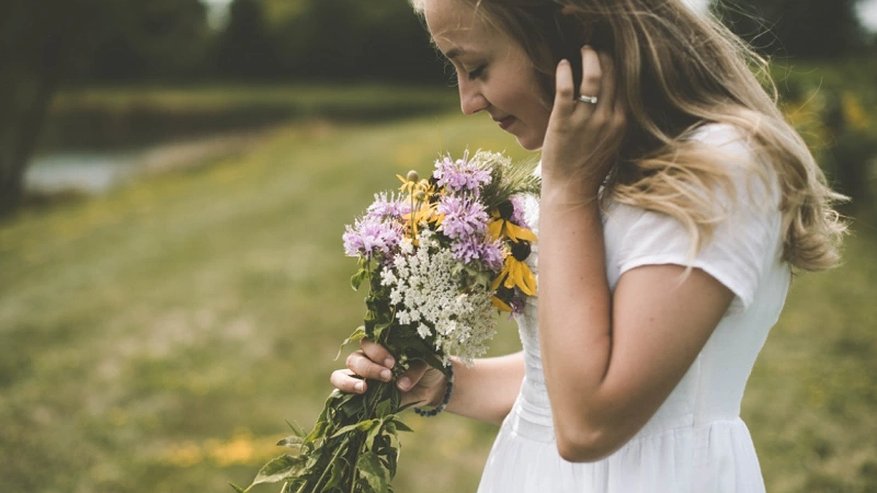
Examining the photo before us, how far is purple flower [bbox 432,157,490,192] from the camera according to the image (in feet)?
5.40

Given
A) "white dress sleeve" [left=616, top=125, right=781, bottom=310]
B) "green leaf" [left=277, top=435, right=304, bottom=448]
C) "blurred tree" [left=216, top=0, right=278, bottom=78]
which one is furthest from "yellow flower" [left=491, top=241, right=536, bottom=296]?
"blurred tree" [left=216, top=0, right=278, bottom=78]

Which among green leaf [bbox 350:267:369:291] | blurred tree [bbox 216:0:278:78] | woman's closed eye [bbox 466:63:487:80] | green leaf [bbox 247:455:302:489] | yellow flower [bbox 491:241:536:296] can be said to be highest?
woman's closed eye [bbox 466:63:487:80]

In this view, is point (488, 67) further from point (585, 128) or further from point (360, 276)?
point (360, 276)

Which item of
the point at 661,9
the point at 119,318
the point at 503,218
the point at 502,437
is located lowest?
the point at 119,318

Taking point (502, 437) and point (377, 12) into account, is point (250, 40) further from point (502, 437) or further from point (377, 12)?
point (502, 437)

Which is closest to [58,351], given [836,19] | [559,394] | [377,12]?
[559,394]

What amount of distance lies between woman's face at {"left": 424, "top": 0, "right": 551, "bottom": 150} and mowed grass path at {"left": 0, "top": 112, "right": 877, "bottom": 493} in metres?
3.78

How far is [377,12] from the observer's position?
5234 centimetres

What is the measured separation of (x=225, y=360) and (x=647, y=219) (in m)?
6.46

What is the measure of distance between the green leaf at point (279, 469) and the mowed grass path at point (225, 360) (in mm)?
3344

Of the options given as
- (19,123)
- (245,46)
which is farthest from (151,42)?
(245,46)

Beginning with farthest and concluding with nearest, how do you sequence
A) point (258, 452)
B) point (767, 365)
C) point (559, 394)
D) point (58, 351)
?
point (58, 351)
point (767, 365)
point (258, 452)
point (559, 394)

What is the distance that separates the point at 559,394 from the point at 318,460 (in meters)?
0.65

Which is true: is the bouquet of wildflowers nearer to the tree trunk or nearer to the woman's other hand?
the woman's other hand
